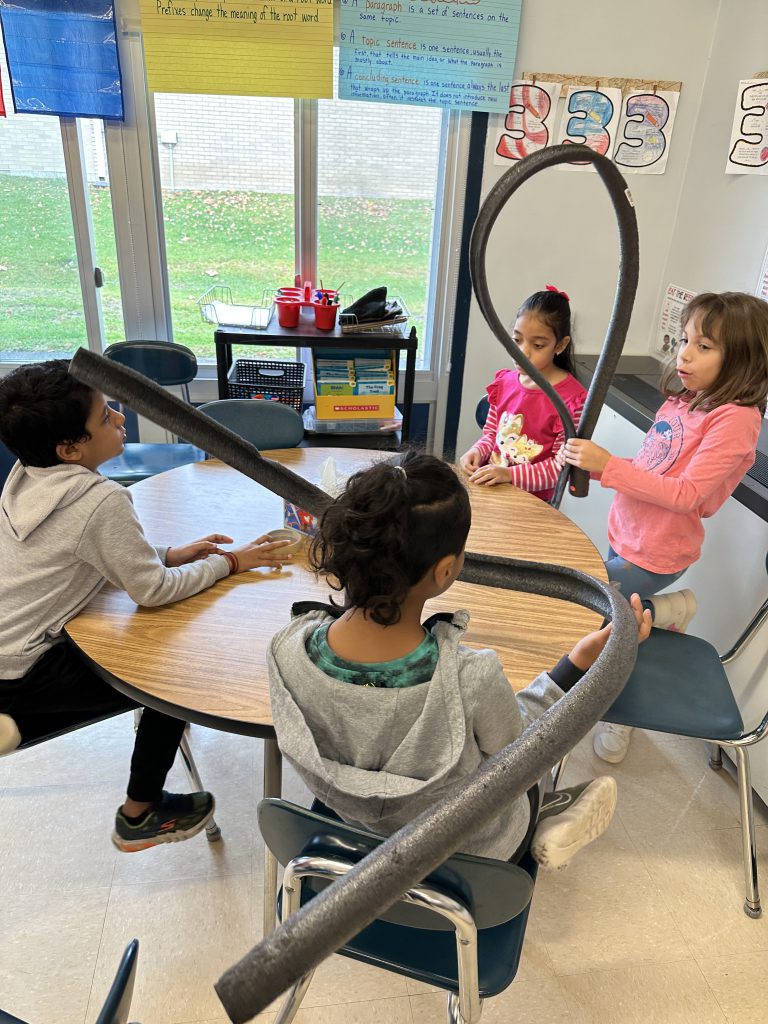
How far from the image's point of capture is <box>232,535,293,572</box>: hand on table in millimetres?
1483

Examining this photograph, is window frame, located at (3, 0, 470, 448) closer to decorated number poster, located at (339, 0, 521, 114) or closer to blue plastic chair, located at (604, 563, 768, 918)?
decorated number poster, located at (339, 0, 521, 114)

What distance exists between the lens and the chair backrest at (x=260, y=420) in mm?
2168

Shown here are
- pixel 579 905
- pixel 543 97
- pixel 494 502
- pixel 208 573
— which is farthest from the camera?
pixel 543 97

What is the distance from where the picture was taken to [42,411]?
130cm

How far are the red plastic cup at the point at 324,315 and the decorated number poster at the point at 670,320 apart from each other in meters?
1.33

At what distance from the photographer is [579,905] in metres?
1.61

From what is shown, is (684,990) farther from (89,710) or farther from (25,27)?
(25,27)

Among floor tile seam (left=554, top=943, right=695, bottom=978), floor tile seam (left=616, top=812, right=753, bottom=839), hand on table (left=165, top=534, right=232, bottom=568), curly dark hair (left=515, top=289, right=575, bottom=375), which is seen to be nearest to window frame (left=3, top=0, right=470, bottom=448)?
curly dark hair (left=515, top=289, right=575, bottom=375)

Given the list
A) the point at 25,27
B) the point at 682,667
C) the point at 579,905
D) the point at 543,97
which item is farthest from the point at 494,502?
the point at 25,27

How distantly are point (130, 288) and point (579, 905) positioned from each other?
262 cm

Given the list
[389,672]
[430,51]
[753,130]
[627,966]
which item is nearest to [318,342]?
[430,51]

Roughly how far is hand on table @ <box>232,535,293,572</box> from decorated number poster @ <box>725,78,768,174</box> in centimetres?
196

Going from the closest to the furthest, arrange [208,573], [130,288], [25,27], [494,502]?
1. [208,573]
2. [494,502]
3. [25,27]
4. [130,288]

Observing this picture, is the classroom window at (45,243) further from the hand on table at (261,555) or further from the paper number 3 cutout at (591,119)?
the hand on table at (261,555)
